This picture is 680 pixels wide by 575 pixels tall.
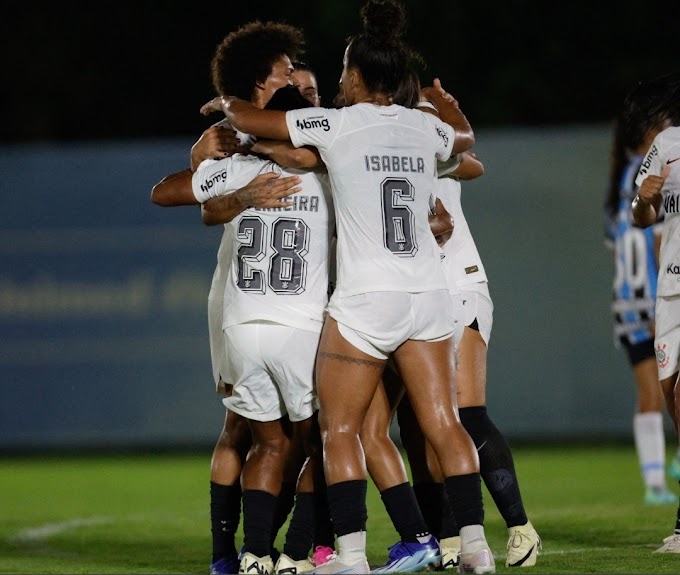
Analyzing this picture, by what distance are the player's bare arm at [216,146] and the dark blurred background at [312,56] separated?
1008 centimetres

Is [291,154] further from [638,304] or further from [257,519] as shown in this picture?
[638,304]

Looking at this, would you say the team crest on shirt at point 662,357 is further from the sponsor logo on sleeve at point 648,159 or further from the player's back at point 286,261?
the player's back at point 286,261

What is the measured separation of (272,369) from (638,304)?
484cm

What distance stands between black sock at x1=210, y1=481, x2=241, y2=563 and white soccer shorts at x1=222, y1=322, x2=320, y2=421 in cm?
50

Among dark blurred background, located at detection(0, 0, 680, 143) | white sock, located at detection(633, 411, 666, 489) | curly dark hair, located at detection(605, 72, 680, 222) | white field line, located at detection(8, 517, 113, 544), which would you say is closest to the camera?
curly dark hair, located at detection(605, 72, 680, 222)

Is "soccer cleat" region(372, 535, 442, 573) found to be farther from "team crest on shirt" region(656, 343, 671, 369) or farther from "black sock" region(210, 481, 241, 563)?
"team crest on shirt" region(656, 343, 671, 369)

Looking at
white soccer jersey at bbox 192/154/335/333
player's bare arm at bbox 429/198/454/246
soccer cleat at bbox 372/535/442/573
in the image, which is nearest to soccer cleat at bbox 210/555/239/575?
soccer cleat at bbox 372/535/442/573

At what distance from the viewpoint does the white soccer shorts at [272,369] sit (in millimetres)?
5617

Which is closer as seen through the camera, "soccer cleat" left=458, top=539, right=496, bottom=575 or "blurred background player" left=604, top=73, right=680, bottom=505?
"soccer cleat" left=458, top=539, right=496, bottom=575

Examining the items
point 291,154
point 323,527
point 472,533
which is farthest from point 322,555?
point 291,154

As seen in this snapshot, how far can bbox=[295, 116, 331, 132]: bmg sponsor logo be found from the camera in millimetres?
5395

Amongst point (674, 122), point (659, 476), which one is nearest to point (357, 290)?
point (674, 122)

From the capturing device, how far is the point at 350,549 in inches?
210

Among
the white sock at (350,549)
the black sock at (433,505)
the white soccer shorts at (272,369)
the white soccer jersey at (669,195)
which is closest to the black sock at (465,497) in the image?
the white sock at (350,549)
